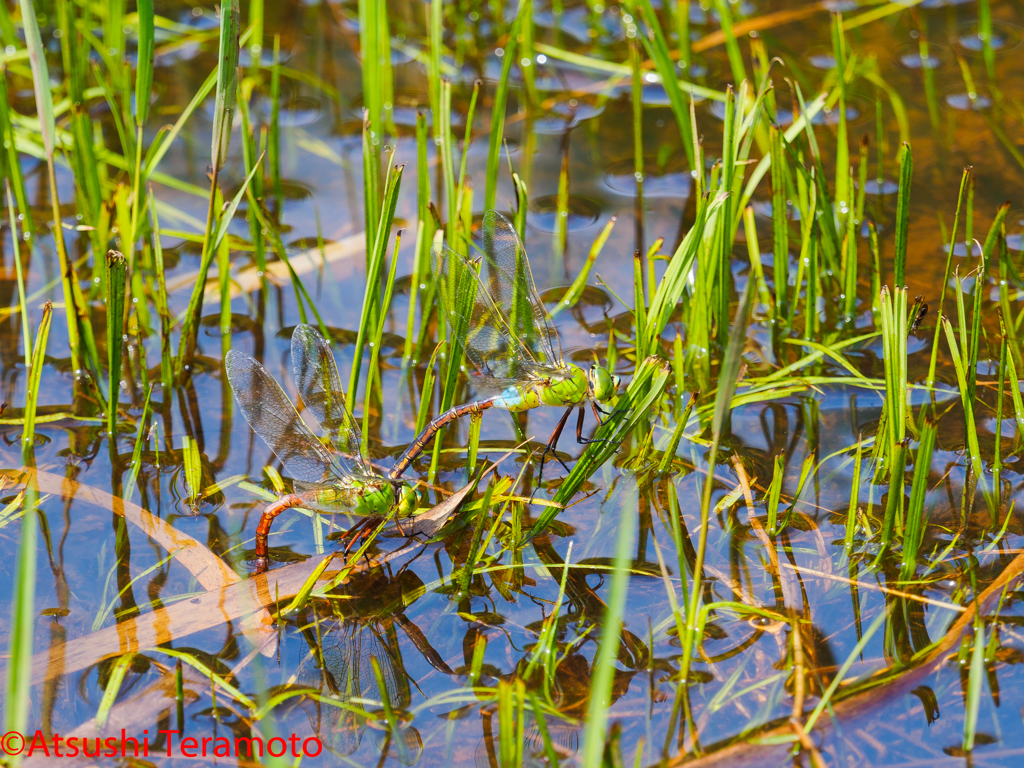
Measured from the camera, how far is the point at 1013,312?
3363 millimetres

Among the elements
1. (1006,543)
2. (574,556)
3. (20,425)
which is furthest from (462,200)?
(1006,543)

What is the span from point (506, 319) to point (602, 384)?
455 mm

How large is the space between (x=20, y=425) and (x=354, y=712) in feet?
5.75

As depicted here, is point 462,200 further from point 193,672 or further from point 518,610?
point 193,672

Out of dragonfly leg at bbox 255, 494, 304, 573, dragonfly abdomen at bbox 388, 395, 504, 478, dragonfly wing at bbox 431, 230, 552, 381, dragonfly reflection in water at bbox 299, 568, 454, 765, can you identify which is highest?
dragonfly wing at bbox 431, 230, 552, 381

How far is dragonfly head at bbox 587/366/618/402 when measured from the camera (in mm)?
2717

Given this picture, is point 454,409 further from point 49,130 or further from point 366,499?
point 49,130

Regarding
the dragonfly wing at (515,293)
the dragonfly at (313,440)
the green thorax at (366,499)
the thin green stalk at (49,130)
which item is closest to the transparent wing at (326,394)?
the dragonfly at (313,440)

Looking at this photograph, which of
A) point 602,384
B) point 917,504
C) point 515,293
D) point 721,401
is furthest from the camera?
point 515,293

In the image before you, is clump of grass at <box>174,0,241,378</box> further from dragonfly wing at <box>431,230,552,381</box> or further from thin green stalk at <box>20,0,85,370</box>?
dragonfly wing at <box>431,230,552,381</box>

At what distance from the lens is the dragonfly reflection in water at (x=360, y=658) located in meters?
2.20

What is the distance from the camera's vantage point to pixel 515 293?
2936 mm

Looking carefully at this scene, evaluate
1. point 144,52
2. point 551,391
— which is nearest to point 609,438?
point 551,391

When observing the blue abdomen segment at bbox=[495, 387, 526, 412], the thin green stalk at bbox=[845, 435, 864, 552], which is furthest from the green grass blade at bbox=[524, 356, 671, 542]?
the thin green stalk at bbox=[845, 435, 864, 552]
